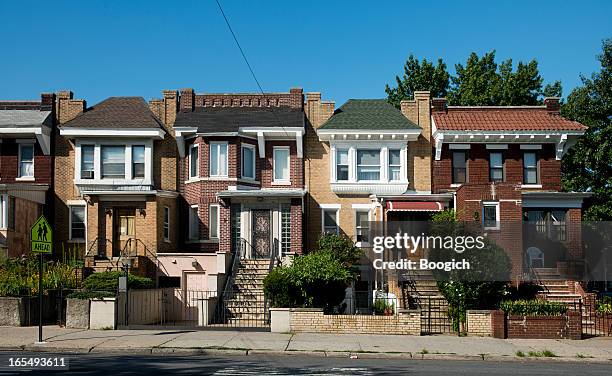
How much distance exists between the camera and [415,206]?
3066cm

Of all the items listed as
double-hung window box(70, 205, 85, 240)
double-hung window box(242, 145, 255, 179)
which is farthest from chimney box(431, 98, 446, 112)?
double-hung window box(70, 205, 85, 240)

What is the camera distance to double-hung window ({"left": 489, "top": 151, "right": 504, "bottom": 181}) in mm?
33625

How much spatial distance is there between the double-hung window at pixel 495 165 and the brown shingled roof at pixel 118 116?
14993 mm

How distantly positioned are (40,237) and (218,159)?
1378 cm

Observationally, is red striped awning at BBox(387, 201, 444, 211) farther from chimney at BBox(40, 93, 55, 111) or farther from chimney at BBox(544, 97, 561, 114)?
chimney at BBox(40, 93, 55, 111)

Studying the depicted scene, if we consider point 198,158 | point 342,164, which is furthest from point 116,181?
point 342,164

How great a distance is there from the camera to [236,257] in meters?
30.7

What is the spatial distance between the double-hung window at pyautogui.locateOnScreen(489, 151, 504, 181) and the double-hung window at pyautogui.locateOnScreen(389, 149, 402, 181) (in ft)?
13.7

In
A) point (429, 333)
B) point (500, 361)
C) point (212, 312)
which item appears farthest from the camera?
point (212, 312)

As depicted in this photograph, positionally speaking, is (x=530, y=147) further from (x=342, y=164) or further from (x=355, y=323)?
(x=355, y=323)

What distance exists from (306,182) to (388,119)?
473cm

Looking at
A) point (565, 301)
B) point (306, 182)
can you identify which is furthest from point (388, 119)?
point (565, 301)

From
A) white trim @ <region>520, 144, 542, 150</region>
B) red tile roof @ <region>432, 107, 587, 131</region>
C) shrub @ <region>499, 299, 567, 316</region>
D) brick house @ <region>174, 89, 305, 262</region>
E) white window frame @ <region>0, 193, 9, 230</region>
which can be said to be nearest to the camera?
shrub @ <region>499, 299, 567, 316</region>

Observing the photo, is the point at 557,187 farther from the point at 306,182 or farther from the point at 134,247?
the point at 134,247
